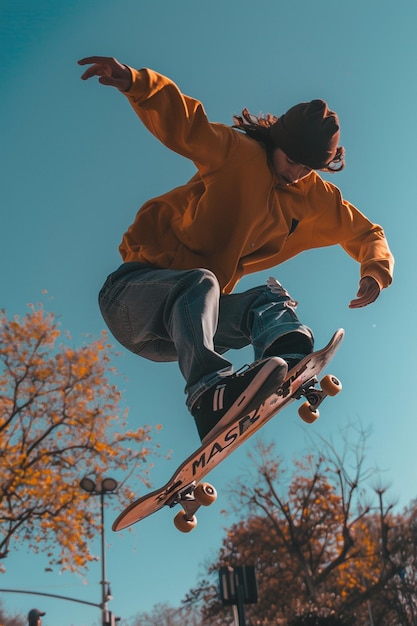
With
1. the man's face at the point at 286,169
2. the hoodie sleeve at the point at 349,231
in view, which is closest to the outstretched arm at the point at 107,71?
the man's face at the point at 286,169

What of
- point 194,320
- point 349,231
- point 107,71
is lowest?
point 194,320

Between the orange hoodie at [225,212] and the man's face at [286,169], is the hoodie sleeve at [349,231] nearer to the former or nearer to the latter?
the orange hoodie at [225,212]

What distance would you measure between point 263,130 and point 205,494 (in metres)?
1.83

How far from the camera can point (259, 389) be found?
7.68 ft

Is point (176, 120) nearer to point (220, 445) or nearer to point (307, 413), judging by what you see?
point (220, 445)

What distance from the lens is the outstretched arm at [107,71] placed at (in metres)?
2.48

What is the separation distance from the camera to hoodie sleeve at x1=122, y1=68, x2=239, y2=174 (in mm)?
2627

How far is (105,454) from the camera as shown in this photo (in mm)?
15586

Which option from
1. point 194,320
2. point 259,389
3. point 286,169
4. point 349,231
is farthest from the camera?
point 349,231

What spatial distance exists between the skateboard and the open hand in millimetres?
540

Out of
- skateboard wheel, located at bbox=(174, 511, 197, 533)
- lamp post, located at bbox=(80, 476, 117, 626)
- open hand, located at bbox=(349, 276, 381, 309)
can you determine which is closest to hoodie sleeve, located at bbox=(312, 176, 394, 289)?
open hand, located at bbox=(349, 276, 381, 309)

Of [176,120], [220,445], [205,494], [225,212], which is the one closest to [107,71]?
[176,120]

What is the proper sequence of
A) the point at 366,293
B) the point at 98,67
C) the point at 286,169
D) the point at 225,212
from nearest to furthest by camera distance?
the point at 98,67
the point at 225,212
the point at 286,169
the point at 366,293

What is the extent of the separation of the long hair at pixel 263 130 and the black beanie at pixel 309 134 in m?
0.05
